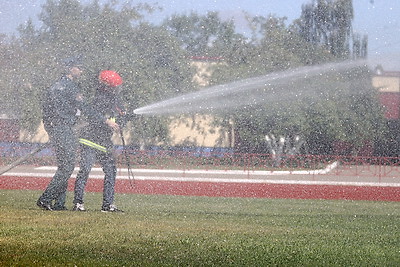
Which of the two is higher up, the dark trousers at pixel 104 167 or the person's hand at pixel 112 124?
the person's hand at pixel 112 124

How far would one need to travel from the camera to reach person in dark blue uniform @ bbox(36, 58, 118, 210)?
28.6 feet

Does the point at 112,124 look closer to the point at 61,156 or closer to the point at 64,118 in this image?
the point at 64,118

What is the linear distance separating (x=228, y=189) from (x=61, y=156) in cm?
686

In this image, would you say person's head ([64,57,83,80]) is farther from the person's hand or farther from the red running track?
the red running track

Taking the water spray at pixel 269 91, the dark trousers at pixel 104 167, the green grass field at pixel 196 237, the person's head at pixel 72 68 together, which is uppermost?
the water spray at pixel 269 91

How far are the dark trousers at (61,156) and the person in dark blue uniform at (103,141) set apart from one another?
0.16 m

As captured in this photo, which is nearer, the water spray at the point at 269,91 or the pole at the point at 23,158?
the pole at the point at 23,158

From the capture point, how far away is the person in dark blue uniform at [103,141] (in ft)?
29.1

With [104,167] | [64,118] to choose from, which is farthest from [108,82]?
[104,167]

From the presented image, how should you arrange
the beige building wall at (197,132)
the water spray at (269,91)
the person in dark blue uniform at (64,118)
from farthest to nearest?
1. the beige building wall at (197,132)
2. the water spray at (269,91)
3. the person in dark blue uniform at (64,118)

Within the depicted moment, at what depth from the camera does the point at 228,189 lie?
15.2 meters

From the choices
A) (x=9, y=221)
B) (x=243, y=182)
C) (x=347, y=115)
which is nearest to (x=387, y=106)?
(x=347, y=115)

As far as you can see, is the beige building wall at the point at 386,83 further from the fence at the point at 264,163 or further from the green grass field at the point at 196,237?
the green grass field at the point at 196,237

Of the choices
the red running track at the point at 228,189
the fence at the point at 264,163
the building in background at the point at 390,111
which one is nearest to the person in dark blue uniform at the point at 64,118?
the red running track at the point at 228,189
